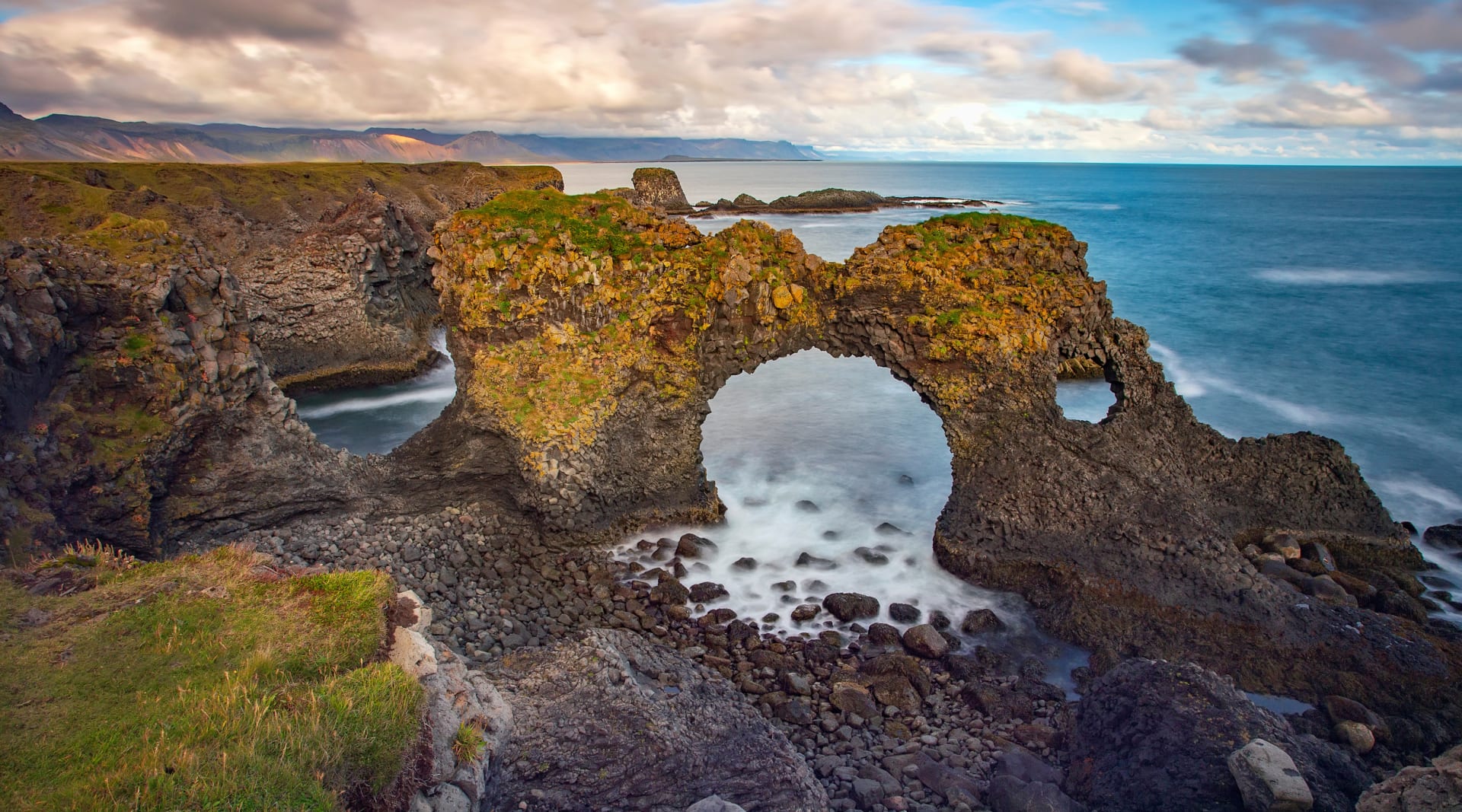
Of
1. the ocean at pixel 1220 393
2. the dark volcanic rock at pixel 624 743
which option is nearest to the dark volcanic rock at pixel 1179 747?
the dark volcanic rock at pixel 624 743

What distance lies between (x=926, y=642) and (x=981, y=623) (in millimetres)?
1635

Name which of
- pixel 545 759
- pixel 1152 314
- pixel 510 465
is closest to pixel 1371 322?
pixel 1152 314

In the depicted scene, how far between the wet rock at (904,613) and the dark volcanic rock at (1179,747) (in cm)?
392

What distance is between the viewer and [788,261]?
18.6 meters

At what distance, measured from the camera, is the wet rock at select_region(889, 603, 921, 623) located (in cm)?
1559

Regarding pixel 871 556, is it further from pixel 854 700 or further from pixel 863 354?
pixel 854 700

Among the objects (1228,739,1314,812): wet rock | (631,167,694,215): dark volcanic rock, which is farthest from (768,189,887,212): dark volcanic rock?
(1228,739,1314,812): wet rock

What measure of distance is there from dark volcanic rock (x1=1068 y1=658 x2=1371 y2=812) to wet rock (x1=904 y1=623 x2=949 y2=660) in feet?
8.93

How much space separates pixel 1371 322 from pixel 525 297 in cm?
4474

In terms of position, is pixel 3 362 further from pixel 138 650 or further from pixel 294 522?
pixel 138 650

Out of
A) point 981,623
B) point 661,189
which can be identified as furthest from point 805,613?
point 661,189

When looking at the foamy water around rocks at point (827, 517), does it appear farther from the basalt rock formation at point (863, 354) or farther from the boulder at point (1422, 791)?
the boulder at point (1422, 791)

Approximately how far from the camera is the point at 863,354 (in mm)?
19125

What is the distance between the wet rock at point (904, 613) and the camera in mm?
15594
